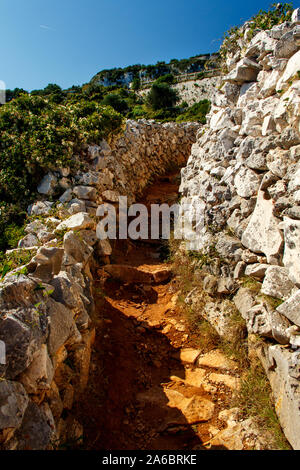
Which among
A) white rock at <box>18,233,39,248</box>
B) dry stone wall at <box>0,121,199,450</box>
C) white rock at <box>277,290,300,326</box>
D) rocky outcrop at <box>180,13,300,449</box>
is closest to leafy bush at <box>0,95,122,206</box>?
dry stone wall at <box>0,121,199,450</box>

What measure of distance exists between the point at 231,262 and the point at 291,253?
102 centimetres

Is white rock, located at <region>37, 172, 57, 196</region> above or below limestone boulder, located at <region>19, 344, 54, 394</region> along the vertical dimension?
above

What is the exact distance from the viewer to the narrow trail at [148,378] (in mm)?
2865

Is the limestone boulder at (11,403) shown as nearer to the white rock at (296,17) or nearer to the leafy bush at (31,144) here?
the leafy bush at (31,144)

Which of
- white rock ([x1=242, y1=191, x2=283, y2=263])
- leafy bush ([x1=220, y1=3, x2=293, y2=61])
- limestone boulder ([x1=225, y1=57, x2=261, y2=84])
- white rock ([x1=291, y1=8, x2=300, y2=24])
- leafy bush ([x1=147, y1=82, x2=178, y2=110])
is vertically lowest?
white rock ([x1=242, y1=191, x2=283, y2=263])

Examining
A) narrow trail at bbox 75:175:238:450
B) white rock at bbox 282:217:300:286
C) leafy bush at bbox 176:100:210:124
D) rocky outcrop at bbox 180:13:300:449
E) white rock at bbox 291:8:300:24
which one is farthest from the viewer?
leafy bush at bbox 176:100:210:124

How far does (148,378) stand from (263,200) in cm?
274

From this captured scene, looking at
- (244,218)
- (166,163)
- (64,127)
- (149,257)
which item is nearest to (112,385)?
(244,218)

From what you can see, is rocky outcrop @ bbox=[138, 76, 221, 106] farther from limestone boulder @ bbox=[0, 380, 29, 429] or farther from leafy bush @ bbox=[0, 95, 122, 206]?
limestone boulder @ bbox=[0, 380, 29, 429]

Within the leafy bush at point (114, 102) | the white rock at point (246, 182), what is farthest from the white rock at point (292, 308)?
the leafy bush at point (114, 102)

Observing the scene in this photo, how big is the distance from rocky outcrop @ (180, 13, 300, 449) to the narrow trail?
1.98 feet

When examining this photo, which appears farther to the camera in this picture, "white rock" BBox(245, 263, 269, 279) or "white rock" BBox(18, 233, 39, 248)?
"white rock" BBox(18, 233, 39, 248)

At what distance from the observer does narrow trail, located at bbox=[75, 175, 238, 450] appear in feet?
9.40
